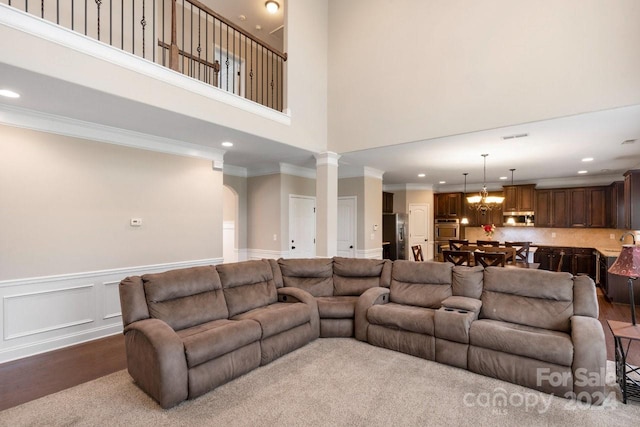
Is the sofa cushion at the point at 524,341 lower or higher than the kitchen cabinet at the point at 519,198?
lower

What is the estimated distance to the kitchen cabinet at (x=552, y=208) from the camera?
792 cm

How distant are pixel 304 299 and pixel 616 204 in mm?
7713

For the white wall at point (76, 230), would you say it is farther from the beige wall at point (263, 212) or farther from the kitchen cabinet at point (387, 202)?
the kitchen cabinet at point (387, 202)

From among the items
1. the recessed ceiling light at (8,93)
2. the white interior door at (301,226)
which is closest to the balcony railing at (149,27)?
the recessed ceiling light at (8,93)

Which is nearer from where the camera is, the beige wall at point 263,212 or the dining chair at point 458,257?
the dining chair at point 458,257

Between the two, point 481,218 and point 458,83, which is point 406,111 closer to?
point 458,83

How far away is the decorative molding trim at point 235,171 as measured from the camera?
6.68 m

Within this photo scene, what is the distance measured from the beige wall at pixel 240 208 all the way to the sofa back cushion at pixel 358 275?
3033 millimetres

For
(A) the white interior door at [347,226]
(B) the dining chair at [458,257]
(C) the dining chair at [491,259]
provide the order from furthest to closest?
(A) the white interior door at [347,226] < (B) the dining chair at [458,257] < (C) the dining chair at [491,259]

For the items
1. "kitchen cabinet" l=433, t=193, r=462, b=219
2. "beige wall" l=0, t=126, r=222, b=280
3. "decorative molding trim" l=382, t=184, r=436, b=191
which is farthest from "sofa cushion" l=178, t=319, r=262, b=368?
"kitchen cabinet" l=433, t=193, r=462, b=219

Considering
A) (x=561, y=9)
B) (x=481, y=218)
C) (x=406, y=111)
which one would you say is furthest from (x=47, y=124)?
(x=481, y=218)

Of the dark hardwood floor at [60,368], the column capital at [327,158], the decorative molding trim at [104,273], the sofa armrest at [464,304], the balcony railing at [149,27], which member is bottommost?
the dark hardwood floor at [60,368]

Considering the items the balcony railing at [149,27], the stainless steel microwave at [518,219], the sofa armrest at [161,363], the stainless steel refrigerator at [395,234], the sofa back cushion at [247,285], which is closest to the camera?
the sofa armrest at [161,363]

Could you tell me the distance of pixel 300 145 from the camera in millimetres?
5066
